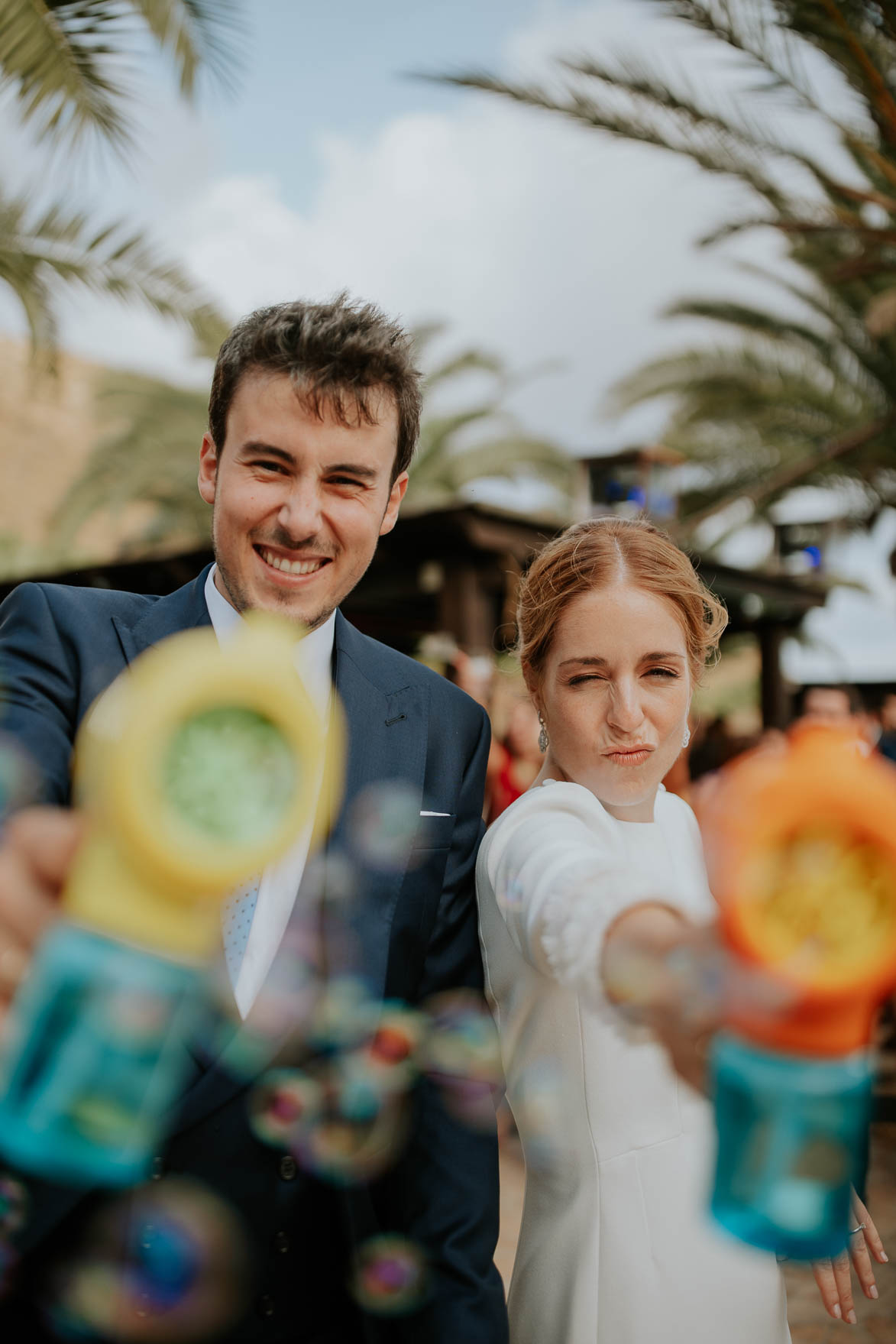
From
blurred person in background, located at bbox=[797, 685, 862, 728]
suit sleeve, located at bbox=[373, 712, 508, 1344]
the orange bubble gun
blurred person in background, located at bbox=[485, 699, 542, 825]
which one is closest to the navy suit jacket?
suit sleeve, located at bbox=[373, 712, 508, 1344]

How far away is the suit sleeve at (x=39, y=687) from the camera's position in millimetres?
1235

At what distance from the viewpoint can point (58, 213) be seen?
4988 millimetres

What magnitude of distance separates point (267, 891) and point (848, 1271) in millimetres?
1067

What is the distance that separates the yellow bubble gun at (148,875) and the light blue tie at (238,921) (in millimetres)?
540

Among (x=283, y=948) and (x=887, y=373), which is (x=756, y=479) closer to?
(x=887, y=373)

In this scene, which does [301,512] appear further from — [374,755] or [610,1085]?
[610,1085]

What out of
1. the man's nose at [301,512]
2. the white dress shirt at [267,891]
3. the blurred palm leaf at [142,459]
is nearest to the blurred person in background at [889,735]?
the white dress shirt at [267,891]

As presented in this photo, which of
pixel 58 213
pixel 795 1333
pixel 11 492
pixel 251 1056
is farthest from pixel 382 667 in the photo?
pixel 11 492

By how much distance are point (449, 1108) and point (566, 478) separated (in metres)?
10.7

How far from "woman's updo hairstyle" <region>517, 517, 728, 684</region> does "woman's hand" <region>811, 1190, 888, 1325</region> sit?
874 millimetres

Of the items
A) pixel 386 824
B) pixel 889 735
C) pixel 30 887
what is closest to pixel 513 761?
pixel 889 735

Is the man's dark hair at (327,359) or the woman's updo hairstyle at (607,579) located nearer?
the man's dark hair at (327,359)

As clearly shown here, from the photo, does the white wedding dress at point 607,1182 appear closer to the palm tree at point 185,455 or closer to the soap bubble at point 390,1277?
the soap bubble at point 390,1277

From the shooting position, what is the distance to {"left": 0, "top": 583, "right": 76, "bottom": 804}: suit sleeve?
124 cm
